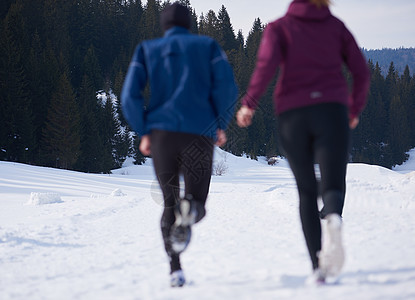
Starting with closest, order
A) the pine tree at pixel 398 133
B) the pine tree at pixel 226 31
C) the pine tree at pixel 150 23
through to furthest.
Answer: the pine tree at pixel 150 23 → the pine tree at pixel 226 31 → the pine tree at pixel 398 133

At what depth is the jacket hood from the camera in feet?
7.10

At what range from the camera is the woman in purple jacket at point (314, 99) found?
2109mm

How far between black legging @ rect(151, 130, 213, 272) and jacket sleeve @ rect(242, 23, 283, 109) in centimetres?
47

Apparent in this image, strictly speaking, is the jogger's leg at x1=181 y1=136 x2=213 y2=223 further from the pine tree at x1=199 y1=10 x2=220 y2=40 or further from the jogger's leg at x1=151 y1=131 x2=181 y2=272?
the pine tree at x1=199 y1=10 x2=220 y2=40

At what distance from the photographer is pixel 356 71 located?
230cm

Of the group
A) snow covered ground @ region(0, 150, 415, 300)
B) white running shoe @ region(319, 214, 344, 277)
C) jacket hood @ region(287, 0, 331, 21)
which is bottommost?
snow covered ground @ region(0, 150, 415, 300)

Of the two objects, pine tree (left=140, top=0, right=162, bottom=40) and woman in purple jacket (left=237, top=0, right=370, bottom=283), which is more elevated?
pine tree (left=140, top=0, right=162, bottom=40)

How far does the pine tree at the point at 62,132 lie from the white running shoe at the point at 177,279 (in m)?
29.4

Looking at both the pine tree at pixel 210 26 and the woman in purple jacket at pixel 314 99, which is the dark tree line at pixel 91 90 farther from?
the woman in purple jacket at pixel 314 99

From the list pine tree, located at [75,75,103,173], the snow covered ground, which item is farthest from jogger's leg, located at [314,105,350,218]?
pine tree, located at [75,75,103,173]

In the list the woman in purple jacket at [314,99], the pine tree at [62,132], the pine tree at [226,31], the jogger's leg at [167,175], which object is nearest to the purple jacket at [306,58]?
the woman in purple jacket at [314,99]

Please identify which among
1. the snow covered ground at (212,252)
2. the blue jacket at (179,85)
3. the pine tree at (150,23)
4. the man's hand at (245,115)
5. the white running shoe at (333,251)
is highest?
the pine tree at (150,23)

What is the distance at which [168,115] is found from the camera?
241 centimetres

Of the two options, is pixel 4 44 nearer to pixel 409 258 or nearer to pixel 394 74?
pixel 409 258
